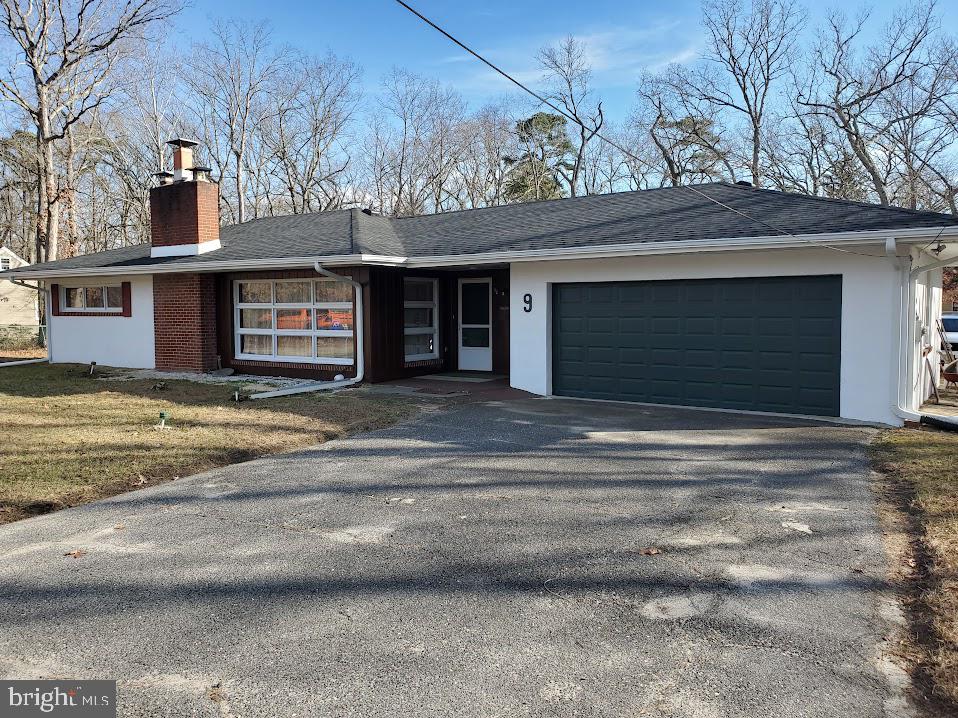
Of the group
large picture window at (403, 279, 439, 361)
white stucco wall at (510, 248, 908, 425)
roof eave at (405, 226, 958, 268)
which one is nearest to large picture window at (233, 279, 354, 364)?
large picture window at (403, 279, 439, 361)

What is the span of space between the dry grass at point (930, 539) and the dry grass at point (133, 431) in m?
6.04

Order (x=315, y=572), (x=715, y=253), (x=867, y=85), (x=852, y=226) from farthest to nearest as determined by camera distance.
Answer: (x=867, y=85) < (x=715, y=253) < (x=852, y=226) < (x=315, y=572)

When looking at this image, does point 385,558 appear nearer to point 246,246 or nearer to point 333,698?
point 333,698

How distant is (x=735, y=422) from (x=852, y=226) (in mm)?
2908

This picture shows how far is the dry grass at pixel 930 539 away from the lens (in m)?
3.29

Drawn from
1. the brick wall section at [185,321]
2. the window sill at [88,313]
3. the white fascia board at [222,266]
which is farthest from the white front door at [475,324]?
the window sill at [88,313]

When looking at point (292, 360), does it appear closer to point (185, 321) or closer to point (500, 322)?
point (185, 321)

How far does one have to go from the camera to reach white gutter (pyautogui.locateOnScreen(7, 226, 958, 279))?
9.09m

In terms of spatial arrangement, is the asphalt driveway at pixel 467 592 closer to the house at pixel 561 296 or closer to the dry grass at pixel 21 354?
the house at pixel 561 296

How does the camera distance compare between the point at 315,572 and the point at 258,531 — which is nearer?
the point at 315,572

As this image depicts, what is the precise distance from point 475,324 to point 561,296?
370 centimetres

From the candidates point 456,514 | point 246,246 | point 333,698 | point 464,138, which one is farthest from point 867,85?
point 333,698

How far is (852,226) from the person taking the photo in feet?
30.8

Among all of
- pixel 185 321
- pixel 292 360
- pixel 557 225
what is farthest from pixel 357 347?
pixel 185 321
